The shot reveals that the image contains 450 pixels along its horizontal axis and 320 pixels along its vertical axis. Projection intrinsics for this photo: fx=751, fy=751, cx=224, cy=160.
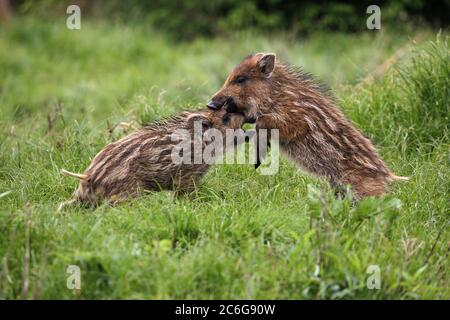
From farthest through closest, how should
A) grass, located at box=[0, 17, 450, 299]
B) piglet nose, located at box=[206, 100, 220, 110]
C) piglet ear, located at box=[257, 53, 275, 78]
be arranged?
piglet ear, located at box=[257, 53, 275, 78], piglet nose, located at box=[206, 100, 220, 110], grass, located at box=[0, 17, 450, 299]

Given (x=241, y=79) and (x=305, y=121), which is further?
(x=241, y=79)

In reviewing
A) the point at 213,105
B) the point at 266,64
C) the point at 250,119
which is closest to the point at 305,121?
the point at 250,119

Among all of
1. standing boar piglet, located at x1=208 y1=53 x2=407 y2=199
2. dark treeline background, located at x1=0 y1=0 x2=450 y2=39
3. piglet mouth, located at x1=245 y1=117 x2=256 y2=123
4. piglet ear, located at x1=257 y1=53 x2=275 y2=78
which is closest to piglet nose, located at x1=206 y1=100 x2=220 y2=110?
standing boar piglet, located at x1=208 y1=53 x2=407 y2=199

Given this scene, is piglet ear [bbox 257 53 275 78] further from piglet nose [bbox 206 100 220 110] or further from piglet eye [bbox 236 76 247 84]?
piglet nose [bbox 206 100 220 110]

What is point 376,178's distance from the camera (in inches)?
234

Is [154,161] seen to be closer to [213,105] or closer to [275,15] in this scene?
[213,105]

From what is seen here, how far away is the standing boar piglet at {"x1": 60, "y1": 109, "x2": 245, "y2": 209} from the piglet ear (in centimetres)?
45

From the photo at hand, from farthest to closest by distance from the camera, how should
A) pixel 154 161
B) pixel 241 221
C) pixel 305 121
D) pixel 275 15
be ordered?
pixel 275 15 → pixel 305 121 → pixel 154 161 → pixel 241 221

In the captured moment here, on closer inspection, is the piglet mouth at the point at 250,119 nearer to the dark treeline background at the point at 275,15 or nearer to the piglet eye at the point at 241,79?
the piglet eye at the point at 241,79

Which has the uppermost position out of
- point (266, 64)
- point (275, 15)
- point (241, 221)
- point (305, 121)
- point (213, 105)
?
point (275, 15)

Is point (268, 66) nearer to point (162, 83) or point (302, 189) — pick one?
point (302, 189)

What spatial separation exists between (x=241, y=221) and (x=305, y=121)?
1.43 metres

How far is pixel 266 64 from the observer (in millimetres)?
6551

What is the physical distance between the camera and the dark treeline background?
477 inches
